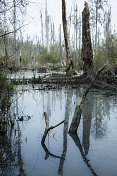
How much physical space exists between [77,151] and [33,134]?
86 centimetres

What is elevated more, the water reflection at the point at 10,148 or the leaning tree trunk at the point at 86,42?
the leaning tree trunk at the point at 86,42

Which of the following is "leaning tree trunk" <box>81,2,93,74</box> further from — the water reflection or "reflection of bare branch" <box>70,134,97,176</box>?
"reflection of bare branch" <box>70,134,97,176</box>

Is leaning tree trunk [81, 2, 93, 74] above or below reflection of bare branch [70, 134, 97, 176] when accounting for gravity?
above

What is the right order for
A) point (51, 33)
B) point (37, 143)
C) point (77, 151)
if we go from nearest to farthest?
1. point (77, 151)
2. point (37, 143)
3. point (51, 33)

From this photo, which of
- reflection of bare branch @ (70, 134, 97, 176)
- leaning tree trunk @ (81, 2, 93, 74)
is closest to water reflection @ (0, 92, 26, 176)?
reflection of bare branch @ (70, 134, 97, 176)

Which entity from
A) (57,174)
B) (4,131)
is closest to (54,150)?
(57,174)

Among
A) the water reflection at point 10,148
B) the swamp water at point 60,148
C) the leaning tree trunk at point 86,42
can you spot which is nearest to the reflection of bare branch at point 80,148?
the swamp water at point 60,148

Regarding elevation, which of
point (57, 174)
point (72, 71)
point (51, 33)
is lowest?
point (57, 174)

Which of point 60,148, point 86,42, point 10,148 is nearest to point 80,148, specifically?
point 60,148

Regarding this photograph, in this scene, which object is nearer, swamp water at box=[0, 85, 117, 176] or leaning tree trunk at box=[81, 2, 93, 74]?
swamp water at box=[0, 85, 117, 176]

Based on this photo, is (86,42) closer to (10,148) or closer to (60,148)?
(60,148)

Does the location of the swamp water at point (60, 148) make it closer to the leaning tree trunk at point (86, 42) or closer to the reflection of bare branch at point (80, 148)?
the reflection of bare branch at point (80, 148)

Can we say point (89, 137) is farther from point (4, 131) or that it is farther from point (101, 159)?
point (4, 131)

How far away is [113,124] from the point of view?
3.75 m
